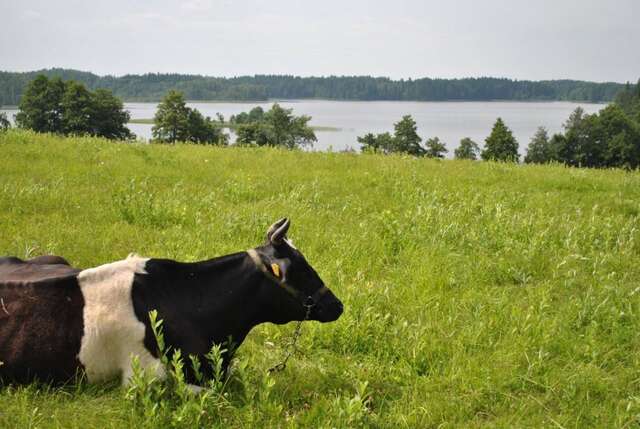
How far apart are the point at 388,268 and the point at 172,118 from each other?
3232 inches

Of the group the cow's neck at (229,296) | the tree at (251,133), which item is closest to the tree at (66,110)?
the tree at (251,133)

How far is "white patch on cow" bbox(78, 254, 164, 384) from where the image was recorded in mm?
5141

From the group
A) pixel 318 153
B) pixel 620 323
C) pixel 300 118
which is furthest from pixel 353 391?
pixel 300 118

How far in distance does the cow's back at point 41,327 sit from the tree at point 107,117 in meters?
68.2

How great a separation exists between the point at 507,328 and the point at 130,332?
440cm

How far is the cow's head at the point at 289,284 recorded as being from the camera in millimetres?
5551

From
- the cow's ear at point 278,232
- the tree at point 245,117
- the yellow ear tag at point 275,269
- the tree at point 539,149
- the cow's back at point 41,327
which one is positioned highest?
the cow's ear at point 278,232

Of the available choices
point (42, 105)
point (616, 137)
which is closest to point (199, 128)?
point (42, 105)

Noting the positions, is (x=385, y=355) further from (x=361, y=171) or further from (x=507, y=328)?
(x=361, y=171)

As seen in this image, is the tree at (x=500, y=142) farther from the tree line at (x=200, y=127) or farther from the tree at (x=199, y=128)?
the tree at (x=199, y=128)

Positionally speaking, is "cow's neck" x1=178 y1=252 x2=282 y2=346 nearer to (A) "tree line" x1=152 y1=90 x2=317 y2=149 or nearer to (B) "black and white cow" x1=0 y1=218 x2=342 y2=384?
(B) "black and white cow" x1=0 y1=218 x2=342 y2=384

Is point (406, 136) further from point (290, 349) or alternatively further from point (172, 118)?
point (290, 349)

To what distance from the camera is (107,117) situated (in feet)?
245

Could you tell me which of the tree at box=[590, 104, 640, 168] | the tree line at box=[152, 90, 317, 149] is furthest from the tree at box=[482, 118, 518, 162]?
the tree line at box=[152, 90, 317, 149]
